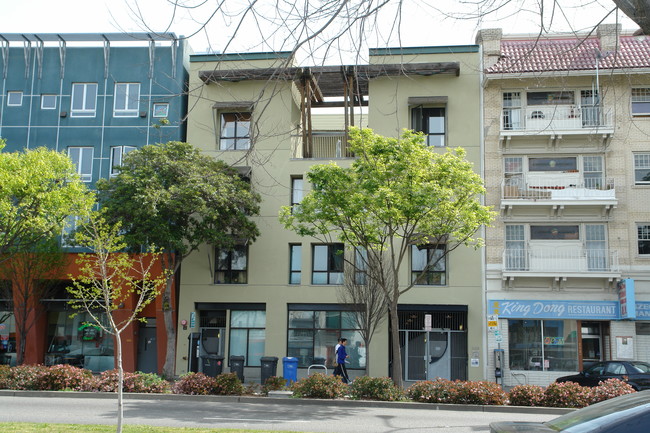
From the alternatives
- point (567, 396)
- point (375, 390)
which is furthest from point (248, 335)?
point (567, 396)

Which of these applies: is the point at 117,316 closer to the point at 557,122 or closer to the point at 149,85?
the point at 149,85

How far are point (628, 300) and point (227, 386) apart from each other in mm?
17467

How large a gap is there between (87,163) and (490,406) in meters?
23.2

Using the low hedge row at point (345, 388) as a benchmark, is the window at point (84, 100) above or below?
above

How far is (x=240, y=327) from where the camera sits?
32.0 meters

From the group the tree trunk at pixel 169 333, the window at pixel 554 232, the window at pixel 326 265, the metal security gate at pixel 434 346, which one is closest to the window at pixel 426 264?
the metal security gate at pixel 434 346

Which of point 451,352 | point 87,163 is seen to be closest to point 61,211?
point 87,163

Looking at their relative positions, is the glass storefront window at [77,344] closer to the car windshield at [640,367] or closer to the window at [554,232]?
the window at [554,232]

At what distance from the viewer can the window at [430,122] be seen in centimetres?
3253

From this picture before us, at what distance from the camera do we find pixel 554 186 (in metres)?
30.6

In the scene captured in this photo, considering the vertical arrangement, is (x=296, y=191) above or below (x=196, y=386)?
above

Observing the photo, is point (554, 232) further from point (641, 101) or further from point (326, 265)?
point (326, 265)

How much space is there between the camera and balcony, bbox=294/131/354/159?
33594 mm

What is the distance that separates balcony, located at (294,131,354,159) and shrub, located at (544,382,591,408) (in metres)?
17.4
